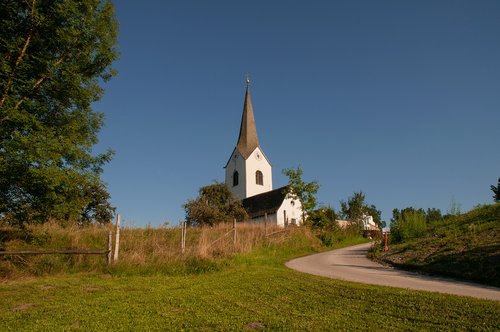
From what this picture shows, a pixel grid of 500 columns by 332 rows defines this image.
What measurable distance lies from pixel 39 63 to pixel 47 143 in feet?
10.9

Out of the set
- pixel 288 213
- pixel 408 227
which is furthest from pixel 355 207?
pixel 408 227

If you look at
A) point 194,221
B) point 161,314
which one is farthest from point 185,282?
point 194,221

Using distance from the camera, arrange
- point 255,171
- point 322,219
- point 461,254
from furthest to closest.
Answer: point 255,171 < point 322,219 < point 461,254

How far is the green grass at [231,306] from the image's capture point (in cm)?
597

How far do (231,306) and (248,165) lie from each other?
201 feet

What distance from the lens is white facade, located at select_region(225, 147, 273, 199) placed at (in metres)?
68.4

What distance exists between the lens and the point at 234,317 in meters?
6.48

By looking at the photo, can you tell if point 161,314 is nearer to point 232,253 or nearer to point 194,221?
point 232,253

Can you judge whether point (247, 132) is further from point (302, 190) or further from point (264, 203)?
point (302, 190)

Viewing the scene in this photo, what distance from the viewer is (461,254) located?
13102mm

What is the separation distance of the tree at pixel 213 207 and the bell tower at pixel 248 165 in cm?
2039

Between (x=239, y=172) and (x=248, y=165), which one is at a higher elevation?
(x=248, y=165)

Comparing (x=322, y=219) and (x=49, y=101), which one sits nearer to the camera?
(x=49, y=101)

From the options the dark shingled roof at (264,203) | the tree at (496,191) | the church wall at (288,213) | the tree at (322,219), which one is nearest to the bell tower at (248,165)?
the dark shingled roof at (264,203)
